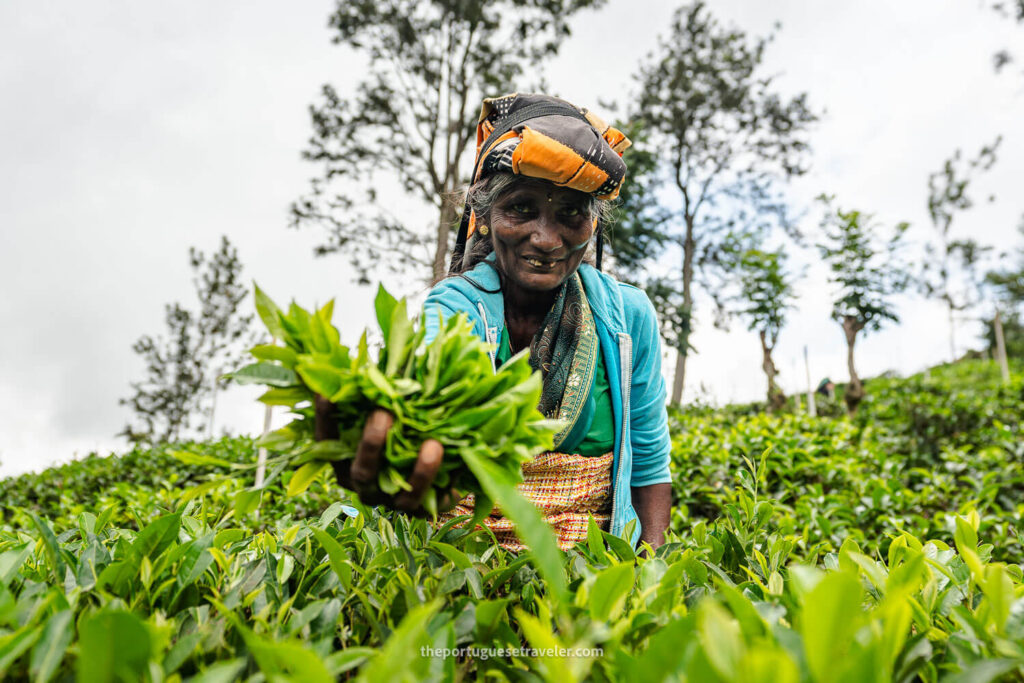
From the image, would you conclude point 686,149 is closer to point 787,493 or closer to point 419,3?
point 419,3

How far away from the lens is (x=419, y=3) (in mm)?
12188

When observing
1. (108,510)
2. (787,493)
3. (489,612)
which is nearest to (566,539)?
(489,612)

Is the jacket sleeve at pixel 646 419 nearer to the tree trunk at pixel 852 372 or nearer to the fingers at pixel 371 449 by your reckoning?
the fingers at pixel 371 449

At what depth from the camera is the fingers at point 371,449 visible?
2.64 ft

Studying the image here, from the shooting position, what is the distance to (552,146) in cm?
164

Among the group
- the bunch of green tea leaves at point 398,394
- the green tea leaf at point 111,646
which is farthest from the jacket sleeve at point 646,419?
the green tea leaf at point 111,646

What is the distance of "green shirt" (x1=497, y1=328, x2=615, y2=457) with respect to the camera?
1.97 metres

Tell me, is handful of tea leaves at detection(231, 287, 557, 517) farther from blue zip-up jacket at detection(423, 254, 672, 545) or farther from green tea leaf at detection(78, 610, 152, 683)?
blue zip-up jacket at detection(423, 254, 672, 545)

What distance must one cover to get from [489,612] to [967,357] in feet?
102

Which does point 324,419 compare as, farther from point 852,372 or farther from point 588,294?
point 852,372

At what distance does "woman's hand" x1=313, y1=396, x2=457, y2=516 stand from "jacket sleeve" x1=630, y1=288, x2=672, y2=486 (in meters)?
1.27

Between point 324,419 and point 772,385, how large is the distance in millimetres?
9698

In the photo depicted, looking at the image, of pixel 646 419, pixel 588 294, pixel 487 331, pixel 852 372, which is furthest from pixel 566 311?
pixel 852 372

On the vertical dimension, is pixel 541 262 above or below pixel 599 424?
above
